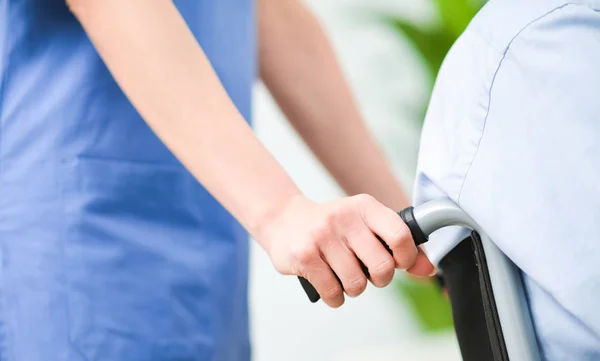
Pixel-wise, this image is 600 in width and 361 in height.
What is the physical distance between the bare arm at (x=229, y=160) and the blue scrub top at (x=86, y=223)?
0.09 metres

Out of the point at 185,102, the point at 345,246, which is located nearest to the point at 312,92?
the point at 185,102

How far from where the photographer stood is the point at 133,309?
792 mm

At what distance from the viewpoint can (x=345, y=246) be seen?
61 cm

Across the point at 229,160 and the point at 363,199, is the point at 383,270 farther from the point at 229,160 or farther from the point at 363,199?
the point at 229,160

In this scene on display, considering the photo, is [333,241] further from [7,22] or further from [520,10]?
[7,22]

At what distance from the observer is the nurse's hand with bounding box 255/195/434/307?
1.95ft

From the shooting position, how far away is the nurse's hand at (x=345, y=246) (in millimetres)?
593

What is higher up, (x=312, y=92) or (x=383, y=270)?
(x=383, y=270)

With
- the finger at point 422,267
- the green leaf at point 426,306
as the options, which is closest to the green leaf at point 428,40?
the green leaf at point 426,306

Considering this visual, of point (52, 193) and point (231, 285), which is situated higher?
point (52, 193)

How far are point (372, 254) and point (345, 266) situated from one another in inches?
0.9

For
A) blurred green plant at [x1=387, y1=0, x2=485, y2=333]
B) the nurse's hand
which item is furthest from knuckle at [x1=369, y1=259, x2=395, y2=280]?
blurred green plant at [x1=387, y1=0, x2=485, y2=333]

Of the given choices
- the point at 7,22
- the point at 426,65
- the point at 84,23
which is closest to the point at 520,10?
the point at 84,23

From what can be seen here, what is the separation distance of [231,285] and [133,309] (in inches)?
4.6
